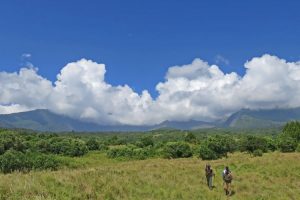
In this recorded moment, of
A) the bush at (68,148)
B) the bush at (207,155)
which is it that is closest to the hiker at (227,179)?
the bush at (207,155)

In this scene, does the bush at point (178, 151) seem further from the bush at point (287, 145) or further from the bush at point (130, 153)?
the bush at point (287, 145)

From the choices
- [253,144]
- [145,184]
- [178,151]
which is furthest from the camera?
[178,151]

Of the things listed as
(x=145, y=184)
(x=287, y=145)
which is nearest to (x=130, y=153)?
→ (x=287, y=145)

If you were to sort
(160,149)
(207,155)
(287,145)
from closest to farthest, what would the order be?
1. (207,155)
2. (287,145)
3. (160,149)

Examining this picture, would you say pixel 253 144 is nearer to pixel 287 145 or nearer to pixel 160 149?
pixel 287 145

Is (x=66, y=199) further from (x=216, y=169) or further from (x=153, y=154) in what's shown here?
(x=153, y=154)

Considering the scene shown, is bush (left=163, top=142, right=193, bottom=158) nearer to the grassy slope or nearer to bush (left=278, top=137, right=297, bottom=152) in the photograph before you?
bush (left=278, top=137, right=297, bottom=152)

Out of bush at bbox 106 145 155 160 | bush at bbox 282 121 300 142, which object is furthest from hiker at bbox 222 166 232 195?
bush at bbox 282 121 300 142

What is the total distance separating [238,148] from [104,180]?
64879 millimetres

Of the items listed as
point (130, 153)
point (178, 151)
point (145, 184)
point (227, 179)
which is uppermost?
point (178, 151)

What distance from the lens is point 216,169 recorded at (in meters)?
40.2

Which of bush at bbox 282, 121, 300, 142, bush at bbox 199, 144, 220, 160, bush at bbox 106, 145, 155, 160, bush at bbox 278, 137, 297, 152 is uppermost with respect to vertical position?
bush at bbox 282, 121, 300, 142

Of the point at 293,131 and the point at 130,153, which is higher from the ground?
the point at 293,131

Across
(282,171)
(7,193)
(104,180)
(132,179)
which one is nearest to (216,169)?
(282,171)
